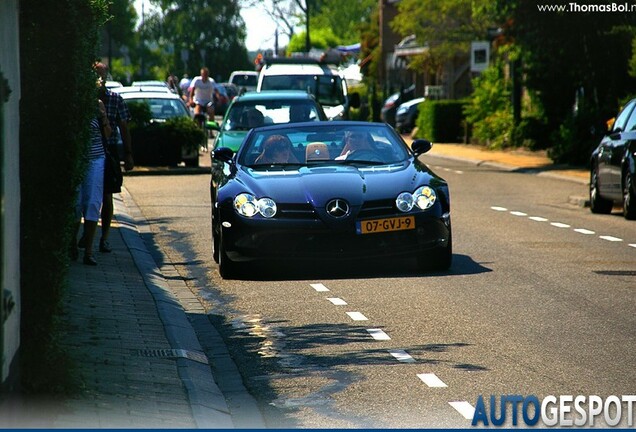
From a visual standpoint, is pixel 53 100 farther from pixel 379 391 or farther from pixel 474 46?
pixel 474 46

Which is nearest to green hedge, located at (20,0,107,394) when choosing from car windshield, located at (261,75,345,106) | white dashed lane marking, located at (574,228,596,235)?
white dashed lane marking, located at (574,228,596,235)

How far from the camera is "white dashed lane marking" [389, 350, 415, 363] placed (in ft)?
30.0

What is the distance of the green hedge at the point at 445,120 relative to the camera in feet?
154

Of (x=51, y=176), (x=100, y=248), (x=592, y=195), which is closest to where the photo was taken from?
(x=51, y=176)

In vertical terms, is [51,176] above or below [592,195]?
above

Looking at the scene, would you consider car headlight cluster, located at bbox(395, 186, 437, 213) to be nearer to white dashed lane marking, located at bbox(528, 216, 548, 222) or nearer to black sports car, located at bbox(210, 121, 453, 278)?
black sports car, located at bbox(210, 121, 453, 278)

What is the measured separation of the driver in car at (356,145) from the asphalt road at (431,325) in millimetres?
1061

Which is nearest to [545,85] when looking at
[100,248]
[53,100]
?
[100,248]

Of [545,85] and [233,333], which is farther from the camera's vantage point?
[545,85]

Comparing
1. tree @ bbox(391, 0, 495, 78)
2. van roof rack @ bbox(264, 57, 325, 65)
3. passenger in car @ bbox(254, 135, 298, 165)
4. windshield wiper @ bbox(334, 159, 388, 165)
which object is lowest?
windshield wiper @ bbox(334, 159, 388, 165)

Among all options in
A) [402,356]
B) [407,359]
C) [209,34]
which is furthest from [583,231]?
[209,34]

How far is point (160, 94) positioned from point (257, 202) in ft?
69.9

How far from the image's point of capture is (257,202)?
43.9 ft

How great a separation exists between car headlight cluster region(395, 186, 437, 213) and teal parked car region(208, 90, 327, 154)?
9362 mm
